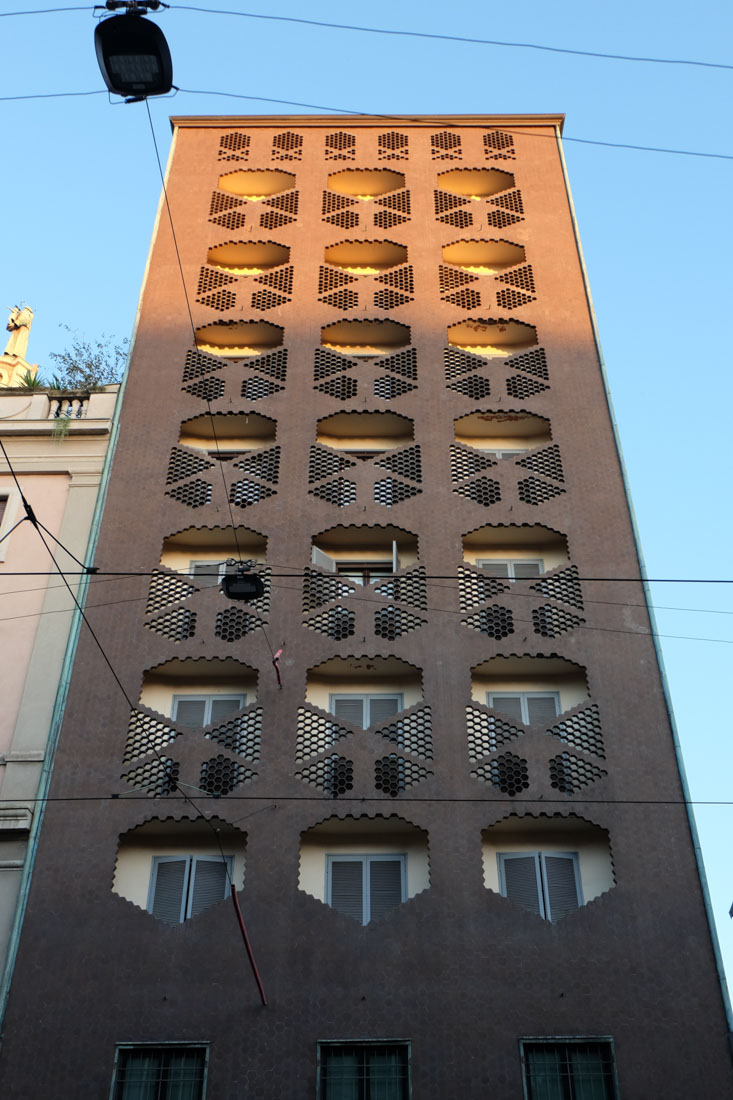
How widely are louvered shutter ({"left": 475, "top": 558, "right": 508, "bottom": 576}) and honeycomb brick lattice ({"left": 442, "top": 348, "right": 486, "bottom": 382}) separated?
4.62m

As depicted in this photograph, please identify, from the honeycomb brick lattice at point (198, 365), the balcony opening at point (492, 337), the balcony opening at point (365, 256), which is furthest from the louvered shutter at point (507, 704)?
the balcony opening at point (365, 256)

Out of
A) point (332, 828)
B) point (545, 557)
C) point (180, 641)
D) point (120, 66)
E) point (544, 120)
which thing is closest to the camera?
point (120, 66)

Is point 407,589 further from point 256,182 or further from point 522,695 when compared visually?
point 256,182

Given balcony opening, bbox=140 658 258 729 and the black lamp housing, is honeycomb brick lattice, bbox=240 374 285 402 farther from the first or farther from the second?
the black lamp housing

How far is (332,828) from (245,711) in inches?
96.2

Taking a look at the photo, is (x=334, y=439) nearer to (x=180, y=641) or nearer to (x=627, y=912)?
(x=180, y=641)

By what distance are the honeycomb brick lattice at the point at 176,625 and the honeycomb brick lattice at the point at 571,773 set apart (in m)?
6.52

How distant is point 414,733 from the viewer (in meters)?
19.6

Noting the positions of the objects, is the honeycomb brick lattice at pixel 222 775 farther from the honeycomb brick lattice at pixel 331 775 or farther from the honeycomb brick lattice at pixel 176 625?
the honeycomb brick lattice at pixel 176 625

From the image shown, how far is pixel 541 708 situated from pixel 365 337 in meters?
10.0

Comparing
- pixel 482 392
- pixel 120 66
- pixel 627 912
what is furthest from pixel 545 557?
pixel 120 66

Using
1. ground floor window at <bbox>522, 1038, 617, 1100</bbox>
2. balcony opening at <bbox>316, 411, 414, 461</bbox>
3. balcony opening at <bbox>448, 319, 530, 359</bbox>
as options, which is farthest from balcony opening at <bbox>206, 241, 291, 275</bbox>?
ground floor window at <bbox>522, 1038, 617, 1100</bbox>

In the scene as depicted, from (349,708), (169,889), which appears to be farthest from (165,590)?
(169,889)

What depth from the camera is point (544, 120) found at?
31.9 metres
